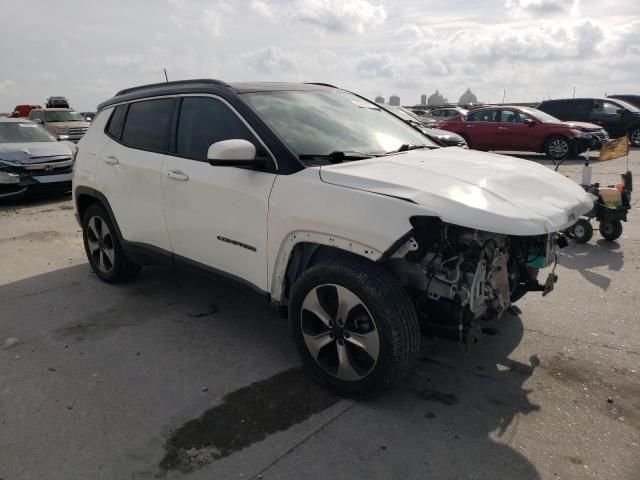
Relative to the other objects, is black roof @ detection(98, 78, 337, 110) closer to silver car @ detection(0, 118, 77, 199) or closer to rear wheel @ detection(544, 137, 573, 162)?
silver car @ detection(0, 118, 77, 199)

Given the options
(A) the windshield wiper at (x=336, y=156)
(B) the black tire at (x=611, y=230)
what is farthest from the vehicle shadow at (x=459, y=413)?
(B) the black tire at (x=611, y=230)

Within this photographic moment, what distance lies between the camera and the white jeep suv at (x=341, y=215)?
269 cm

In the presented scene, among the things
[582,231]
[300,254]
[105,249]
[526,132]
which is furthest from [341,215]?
[526,132]

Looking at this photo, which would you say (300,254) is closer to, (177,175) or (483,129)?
(177,175)

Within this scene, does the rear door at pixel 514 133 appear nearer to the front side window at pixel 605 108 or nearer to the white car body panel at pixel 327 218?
the front side window at pixel 605 108

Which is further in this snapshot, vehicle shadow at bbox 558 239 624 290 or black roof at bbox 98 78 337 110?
vehicle shadow at bbox 558 239 624 290

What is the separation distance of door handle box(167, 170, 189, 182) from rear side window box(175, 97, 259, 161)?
0.14 m

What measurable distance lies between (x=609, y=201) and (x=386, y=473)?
4.84 metres

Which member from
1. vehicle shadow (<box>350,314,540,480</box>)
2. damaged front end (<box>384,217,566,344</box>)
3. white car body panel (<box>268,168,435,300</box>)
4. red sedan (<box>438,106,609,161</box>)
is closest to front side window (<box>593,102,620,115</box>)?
red sedan (<box>438,106,609,161</box>)

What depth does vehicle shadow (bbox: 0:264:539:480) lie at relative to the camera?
2508mm

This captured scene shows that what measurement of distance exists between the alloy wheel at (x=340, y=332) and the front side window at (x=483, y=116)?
14.4m

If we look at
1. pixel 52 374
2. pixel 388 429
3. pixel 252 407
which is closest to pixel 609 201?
pixel 388 429

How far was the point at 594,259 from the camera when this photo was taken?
5.53 meters

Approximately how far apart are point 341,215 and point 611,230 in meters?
4.67
